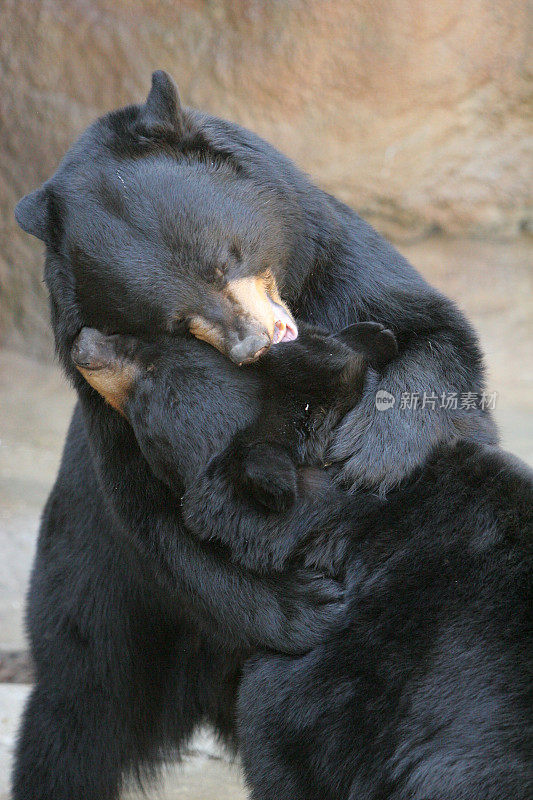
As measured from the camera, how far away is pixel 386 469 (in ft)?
9.58

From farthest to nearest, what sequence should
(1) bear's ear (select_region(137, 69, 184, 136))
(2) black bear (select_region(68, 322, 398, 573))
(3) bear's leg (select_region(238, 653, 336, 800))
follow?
(1) bear's ear (select_region(137, 69, 184, 136))
(2) black bear (select_region(68, 322, 398, 573))
(3) bear's leg (select_region(238, 653, 336, 800))

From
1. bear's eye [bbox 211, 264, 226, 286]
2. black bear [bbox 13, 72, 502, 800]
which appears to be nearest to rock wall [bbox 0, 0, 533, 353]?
black bear [bbox 13, 72, 502, 800]

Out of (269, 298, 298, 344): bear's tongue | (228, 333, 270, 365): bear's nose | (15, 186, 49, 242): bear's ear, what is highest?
(15, 186, 49, 242): bear's ear

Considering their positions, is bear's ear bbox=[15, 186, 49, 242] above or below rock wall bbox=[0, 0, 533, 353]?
below

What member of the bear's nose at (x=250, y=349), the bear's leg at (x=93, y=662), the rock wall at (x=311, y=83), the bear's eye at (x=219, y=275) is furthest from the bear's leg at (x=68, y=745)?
the rock wall at (x=311, y=83)

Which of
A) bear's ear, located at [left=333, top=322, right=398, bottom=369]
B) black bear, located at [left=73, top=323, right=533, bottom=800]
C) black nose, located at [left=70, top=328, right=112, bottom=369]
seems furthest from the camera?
bear's ear, located at [left=333, top=322, right=398, bottom=369]

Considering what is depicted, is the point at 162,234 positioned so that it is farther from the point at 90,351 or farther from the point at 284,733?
the point at 284,733

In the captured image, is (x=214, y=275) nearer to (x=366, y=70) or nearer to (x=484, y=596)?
(x=484, y=596)

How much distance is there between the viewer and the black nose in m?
2.98

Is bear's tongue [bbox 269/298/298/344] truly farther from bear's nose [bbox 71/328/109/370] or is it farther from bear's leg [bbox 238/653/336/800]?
bear's leg [bbox 238/653/336/800]

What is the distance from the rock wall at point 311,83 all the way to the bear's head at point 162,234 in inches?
129

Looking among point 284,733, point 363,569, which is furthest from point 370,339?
point 284,733

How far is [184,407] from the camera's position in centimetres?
293

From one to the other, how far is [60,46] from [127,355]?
4.18 metres
